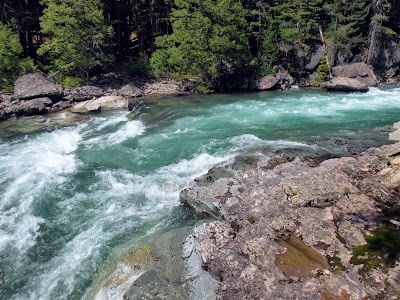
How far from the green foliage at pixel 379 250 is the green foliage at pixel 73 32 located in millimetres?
27416

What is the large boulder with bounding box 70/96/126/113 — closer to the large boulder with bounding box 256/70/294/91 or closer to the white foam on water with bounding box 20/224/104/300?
the large boulder with bounding box 256/70/294/91

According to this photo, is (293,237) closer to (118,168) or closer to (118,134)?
(118,168)

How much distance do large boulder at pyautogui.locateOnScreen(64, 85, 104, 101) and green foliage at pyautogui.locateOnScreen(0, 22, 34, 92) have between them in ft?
14.1

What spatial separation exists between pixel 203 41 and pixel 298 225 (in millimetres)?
25268

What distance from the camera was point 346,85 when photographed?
105 feet

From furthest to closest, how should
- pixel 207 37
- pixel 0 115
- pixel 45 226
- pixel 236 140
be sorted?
1. pixel 207 37
2. pixel 0 115
3. pixel 236 140
4. pixel 45 226

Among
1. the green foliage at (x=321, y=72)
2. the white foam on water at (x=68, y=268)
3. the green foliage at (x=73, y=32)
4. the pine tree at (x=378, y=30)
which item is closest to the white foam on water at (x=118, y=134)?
the white foam on water at (x=68, y=268)

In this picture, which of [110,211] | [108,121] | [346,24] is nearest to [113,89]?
[108,121]

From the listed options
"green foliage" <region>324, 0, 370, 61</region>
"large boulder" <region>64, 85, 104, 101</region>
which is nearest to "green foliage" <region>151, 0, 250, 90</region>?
"large boulder" <region>64, 85, 104, 101</region>

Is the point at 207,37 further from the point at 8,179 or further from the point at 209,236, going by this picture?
the point at 209,236

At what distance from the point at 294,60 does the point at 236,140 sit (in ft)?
73.3

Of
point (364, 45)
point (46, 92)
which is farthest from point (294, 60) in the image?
point (46, 92)

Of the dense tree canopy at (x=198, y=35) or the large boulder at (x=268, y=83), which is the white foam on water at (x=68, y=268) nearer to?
the dense tree canopy at (x=198, y=35)

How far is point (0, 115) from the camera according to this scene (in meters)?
23.2
